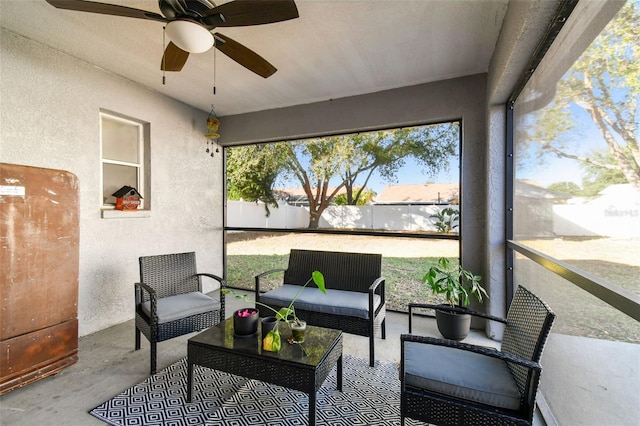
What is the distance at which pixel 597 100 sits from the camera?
4.32 feet

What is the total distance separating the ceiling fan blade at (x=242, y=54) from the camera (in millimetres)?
1826

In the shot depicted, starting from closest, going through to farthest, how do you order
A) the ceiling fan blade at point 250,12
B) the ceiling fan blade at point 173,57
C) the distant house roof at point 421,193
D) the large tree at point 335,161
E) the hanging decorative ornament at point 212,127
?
the ceiling fan blade at point 250,12, the ceiling fan blade at point 173,57, the distant house roof at point 421,193, the large tree at point 335,161, the hanging decorative ornament at point 212,127

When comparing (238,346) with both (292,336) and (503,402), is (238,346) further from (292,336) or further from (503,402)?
(503,402)

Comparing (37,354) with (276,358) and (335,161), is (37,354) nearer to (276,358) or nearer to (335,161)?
(276,358)

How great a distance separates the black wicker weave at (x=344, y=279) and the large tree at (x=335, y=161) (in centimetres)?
92

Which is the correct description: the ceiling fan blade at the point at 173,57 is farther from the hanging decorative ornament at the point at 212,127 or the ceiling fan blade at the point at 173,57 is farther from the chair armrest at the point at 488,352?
the chair armrest at the point at 488,352

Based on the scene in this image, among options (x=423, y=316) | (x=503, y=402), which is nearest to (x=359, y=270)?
(x=423, y=316)

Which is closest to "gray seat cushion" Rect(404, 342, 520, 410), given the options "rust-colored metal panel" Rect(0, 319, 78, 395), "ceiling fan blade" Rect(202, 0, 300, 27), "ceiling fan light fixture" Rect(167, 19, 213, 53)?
"ceiling fan blade" Rect(202, 0, 300, 27)

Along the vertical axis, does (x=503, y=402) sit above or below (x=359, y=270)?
below

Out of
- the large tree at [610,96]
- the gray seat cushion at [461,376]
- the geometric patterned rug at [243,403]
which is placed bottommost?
the geometric patterned rug at [243,403]

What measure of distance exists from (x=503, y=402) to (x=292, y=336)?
1189mm

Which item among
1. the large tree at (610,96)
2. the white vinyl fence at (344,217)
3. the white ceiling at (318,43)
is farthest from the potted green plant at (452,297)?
the white ceiling at (318,43)

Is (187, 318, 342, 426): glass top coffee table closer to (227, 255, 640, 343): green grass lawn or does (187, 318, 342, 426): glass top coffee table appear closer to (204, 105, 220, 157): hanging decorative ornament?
(227, 255, 640, 343): green grass lawn

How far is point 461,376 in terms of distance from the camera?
4.66ft
